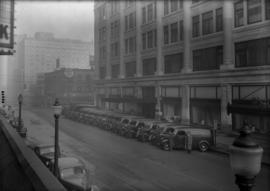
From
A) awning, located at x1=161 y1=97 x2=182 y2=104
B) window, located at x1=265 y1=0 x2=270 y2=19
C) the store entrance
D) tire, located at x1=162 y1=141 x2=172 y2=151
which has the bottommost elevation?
tire, located at x1=162 y1=141 x2=172 y2=151

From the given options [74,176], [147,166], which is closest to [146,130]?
[147,166]

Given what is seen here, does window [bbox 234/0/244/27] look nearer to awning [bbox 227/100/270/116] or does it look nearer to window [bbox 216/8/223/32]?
window [bbox 216/8/223/32]

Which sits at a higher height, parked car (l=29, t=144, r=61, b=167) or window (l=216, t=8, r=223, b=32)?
window (l=216, t=8, r=223, b=32)

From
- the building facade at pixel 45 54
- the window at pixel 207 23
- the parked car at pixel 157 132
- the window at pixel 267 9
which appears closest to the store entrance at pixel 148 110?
the parked car at pixel 157 132

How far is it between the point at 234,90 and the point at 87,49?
53.3 feet

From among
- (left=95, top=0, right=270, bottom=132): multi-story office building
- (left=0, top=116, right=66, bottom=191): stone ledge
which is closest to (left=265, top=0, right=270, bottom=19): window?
(left=95, top=0, right=270, bottom=132): multi-story office building

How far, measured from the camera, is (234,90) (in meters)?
19.3

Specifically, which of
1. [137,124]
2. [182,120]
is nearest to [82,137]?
[137,124]

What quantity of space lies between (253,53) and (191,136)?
728 cm

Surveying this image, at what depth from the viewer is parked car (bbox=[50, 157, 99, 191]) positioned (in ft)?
24.0

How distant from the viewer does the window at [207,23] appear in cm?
1750

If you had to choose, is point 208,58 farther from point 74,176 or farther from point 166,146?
point 74,176

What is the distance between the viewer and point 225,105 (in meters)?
19.7

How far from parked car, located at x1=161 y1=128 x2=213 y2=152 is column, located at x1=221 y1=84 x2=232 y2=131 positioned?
3.98 meters
